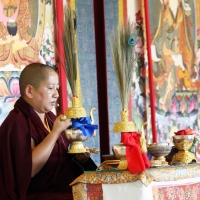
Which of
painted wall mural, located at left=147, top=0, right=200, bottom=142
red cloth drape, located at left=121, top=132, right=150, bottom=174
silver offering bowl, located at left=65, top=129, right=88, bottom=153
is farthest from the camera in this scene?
painted wall mural, located at left=147, top=0, right=200, bottom=142

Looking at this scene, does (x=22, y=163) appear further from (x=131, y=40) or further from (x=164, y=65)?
(x=164, y=65)

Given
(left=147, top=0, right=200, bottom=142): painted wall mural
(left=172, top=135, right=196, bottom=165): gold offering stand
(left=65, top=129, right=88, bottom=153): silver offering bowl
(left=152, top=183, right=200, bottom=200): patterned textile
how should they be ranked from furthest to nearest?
1. (left=147, top=0, right=200, bottom=142): painted wall mural
2. (left=172, top=135, right=196, bottom=165): gold offering stand
3. (left=65, top=129, right=88, bottom=153): silver offering bowl
4. (left=152, top=183, right=200, bottom=200): patterned textile

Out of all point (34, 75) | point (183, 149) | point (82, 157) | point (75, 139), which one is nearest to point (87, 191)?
point (75, 139)

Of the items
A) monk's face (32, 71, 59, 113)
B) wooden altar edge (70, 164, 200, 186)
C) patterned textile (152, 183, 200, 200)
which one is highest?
monk's face (32, 71, 59, 113)

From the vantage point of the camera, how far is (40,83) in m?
2.73

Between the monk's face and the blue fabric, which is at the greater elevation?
the monk's face

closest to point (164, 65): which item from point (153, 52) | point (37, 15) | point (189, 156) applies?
point (153, 52)

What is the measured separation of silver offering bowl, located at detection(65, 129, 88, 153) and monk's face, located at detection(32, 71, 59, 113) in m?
0.28

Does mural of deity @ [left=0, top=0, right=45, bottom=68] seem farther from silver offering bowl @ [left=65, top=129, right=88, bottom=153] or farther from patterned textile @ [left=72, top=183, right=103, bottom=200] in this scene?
patterned textile @ [left=72, top=183, right=103, bottom=200]

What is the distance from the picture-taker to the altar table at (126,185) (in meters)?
2.32

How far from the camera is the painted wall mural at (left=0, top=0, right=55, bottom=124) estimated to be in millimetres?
3307

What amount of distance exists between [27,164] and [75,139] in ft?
0.90

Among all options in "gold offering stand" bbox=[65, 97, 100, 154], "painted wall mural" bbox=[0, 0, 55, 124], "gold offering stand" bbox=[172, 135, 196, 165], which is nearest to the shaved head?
"gold offering stand" bbox=[65, 97, 100, 154]

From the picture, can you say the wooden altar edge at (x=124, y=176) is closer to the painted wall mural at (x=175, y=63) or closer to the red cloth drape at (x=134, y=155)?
the red cloth drape at (x=134, y=155)
